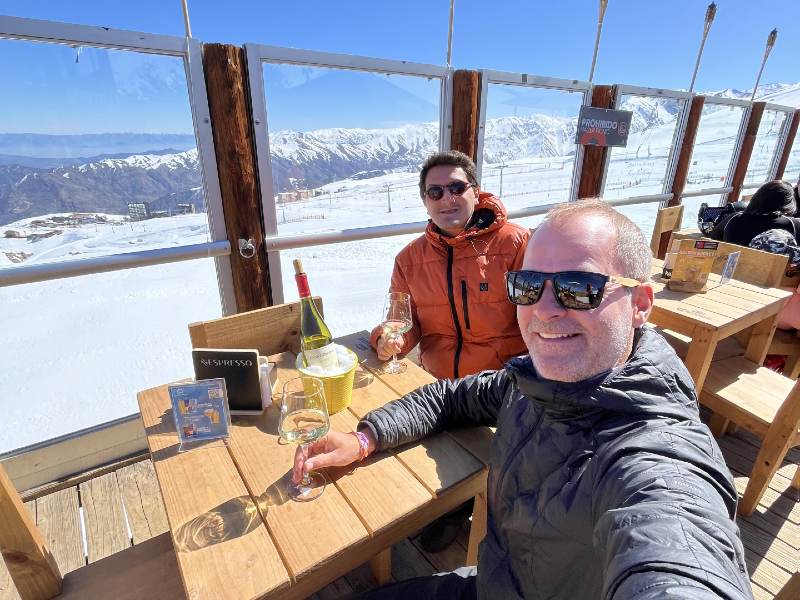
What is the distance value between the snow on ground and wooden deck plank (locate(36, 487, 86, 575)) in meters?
0.37

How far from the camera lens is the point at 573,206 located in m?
1.01

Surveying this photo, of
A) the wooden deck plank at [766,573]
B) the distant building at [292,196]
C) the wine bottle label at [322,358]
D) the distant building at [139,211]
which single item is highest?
the distant building at [292,196]

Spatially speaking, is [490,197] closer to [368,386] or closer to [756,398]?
[368,386]

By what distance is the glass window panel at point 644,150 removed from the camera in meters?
4.74

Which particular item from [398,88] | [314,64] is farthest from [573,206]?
[398,88]

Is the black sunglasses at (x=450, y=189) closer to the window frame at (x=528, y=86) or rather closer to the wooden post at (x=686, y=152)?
the window frame at (x=528, y=86)

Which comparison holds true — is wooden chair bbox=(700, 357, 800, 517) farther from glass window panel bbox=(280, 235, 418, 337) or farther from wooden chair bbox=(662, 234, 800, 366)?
glass window panel bbox=(280, 235, 418, 337)

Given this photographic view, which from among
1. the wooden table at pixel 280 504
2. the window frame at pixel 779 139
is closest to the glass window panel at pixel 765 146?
the window frame at pixel 779 139

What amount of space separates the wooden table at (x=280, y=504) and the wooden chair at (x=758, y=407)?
64.2 inches

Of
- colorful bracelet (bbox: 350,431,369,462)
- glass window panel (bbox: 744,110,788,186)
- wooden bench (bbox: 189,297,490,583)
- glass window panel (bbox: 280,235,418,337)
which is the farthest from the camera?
glass window panel (bbox: 744,110,788,186)

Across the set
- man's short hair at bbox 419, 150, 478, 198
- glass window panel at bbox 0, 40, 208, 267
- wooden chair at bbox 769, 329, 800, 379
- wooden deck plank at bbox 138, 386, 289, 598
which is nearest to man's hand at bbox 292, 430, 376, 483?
wooden deck plank at bbox 138, 386, 289, 598

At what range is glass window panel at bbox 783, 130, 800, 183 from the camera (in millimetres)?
7609

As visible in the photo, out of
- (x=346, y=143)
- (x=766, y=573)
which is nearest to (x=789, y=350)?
(x=766, y=573)

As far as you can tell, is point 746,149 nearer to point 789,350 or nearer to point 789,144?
point 789,144
